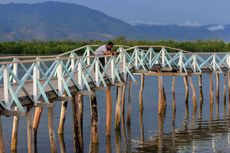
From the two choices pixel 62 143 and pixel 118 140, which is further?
pixel 118 140

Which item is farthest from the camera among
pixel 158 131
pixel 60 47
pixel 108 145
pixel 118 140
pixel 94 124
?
pixel 60 47

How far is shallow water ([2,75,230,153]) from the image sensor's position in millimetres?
25503

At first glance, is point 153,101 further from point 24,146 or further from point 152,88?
point 24,146

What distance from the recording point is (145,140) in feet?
Result: 90.6

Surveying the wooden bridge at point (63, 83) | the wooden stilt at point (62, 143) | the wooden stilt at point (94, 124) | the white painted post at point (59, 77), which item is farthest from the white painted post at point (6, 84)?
the wooden stilt at point (94, 124)

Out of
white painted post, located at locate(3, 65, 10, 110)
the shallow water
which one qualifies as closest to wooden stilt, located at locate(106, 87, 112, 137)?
the shallow water

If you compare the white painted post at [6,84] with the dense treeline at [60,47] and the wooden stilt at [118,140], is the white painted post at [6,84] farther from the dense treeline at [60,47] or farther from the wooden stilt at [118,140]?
the dense treeline at [60,47]

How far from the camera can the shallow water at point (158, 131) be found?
25.5 metres

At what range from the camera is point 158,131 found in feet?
99.7

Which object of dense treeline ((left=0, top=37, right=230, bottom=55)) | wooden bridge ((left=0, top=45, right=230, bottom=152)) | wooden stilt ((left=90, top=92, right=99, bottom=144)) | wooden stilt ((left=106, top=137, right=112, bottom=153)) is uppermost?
dense treeline ((left=0, top=37, right=230, bottom=55))

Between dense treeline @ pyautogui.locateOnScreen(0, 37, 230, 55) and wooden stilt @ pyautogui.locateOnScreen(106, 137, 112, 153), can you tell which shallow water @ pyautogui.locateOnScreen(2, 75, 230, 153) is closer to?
wooden stilt @ pyautogui.locateOnScreen(106, 137, 112, 153)

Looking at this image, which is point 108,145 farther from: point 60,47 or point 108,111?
point 60,47

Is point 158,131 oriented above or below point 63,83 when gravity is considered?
below

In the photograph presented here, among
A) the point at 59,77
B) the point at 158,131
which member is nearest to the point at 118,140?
the point at 158,131
